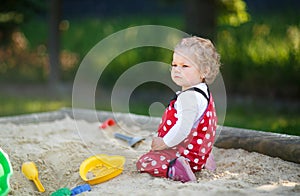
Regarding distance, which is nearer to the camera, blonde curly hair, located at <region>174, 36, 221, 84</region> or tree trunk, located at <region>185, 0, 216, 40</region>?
blonde curly hair, located at <region>174, 36, 221, 84</region>

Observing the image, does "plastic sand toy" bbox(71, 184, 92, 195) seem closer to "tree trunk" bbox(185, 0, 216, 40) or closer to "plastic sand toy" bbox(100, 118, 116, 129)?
"plastic sand toy" bbox(100, 118, 116, 129)

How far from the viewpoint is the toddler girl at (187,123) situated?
85.3 inches

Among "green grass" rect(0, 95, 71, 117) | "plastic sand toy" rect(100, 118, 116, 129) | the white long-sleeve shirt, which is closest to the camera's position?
the white long-sleeve shirt

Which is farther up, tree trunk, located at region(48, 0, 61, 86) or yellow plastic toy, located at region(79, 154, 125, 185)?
tree trunk, located at region(48, 0, 61, 86)

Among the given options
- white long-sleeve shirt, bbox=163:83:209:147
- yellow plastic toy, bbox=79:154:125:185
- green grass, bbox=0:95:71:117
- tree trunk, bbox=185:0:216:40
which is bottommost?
green grass, bbox=0:95:71:117

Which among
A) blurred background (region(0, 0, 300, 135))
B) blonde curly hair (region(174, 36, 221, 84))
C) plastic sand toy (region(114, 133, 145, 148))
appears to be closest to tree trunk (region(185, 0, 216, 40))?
blurred background (region(0, 0, 300, 135))

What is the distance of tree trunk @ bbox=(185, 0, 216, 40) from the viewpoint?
5660 millimetres

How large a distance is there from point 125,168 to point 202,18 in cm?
359

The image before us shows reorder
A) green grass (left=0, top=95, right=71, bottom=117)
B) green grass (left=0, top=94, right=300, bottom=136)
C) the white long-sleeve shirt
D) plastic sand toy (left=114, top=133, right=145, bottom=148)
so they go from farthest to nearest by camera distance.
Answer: green grass (left=0, top=95, right=71, bottom=117) → green grass (left=0, top=94, right=300, bottom=136) → plastic sand toy (left=114, top=133, right=145, bottom=148) → the white long-sleeve shirt

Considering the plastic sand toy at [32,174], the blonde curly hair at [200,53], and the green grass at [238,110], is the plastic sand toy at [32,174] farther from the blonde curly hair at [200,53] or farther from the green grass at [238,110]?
the green grass at [238,110]

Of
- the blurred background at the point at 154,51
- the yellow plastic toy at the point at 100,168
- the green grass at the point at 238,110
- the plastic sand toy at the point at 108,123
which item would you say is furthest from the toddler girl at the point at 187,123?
the green grass at the point at 238,110

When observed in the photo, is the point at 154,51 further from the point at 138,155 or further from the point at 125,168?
the point at 125,168

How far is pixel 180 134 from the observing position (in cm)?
216

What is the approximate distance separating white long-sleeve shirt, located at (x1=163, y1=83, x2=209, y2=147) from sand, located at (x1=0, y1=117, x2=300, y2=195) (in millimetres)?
188
